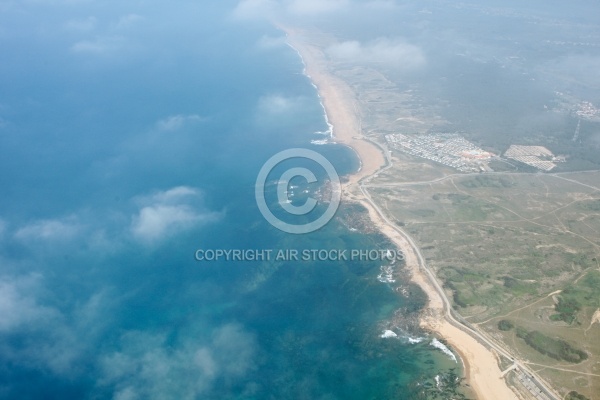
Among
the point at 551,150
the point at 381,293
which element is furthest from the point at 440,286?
the point at 551,150

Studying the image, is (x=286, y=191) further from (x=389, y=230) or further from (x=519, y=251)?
(x=519, y=251)

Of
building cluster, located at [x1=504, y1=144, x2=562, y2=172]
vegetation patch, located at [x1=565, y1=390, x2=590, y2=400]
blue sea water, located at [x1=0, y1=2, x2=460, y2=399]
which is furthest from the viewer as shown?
building cluster, located at [x1=504, y1=144, x2=562, y2=172]

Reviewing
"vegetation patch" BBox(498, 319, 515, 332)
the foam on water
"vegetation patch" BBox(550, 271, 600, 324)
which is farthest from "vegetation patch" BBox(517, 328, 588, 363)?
the foam on water

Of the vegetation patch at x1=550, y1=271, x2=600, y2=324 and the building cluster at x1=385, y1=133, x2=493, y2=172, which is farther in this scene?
the building cluster at x1=385, y1=133, x2=493, y2=172

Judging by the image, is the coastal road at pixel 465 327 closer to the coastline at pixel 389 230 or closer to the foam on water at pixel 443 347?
the coastline at pixel 389 230

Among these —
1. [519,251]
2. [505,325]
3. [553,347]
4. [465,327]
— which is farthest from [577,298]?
[465,327]

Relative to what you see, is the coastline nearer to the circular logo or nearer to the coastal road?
the coastal road
